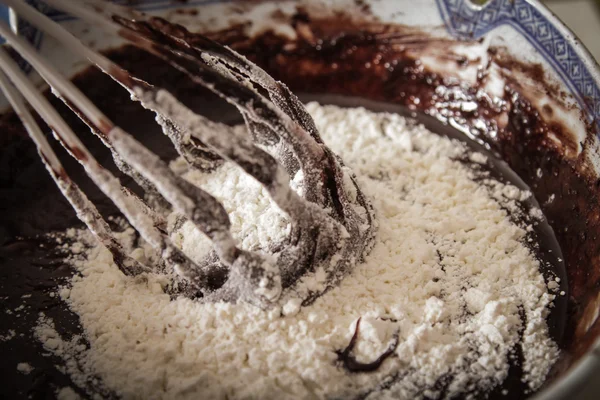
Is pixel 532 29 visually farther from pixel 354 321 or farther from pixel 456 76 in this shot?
pixel 354 321

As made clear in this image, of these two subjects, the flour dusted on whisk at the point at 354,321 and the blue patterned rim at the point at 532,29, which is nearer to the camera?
the flour dusted on whisk at the point at 354,321

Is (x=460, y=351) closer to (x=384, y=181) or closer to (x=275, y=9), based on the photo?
(x=384, y=181)

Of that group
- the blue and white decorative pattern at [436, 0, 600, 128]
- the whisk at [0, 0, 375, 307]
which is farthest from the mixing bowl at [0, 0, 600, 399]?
the whisk at [0, 0, 375, 307]

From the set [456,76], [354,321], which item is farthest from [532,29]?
[354,321]

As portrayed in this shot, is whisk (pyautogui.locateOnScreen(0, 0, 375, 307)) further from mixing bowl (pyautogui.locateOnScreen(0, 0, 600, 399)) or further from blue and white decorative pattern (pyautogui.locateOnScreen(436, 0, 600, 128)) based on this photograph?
blue and white decorative pattern (pyautogui.locateOnScreen(436, 0, 600, 128))

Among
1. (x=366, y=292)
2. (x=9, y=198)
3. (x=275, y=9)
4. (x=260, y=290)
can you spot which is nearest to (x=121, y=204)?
(x=260, y=290)

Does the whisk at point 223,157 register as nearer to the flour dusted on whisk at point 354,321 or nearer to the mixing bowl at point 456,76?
the flour dusted on whisk at point 354,321

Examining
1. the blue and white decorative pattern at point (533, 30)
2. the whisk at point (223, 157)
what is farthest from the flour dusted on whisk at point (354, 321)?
the blue and white decorative pattern at point (533, 30)
